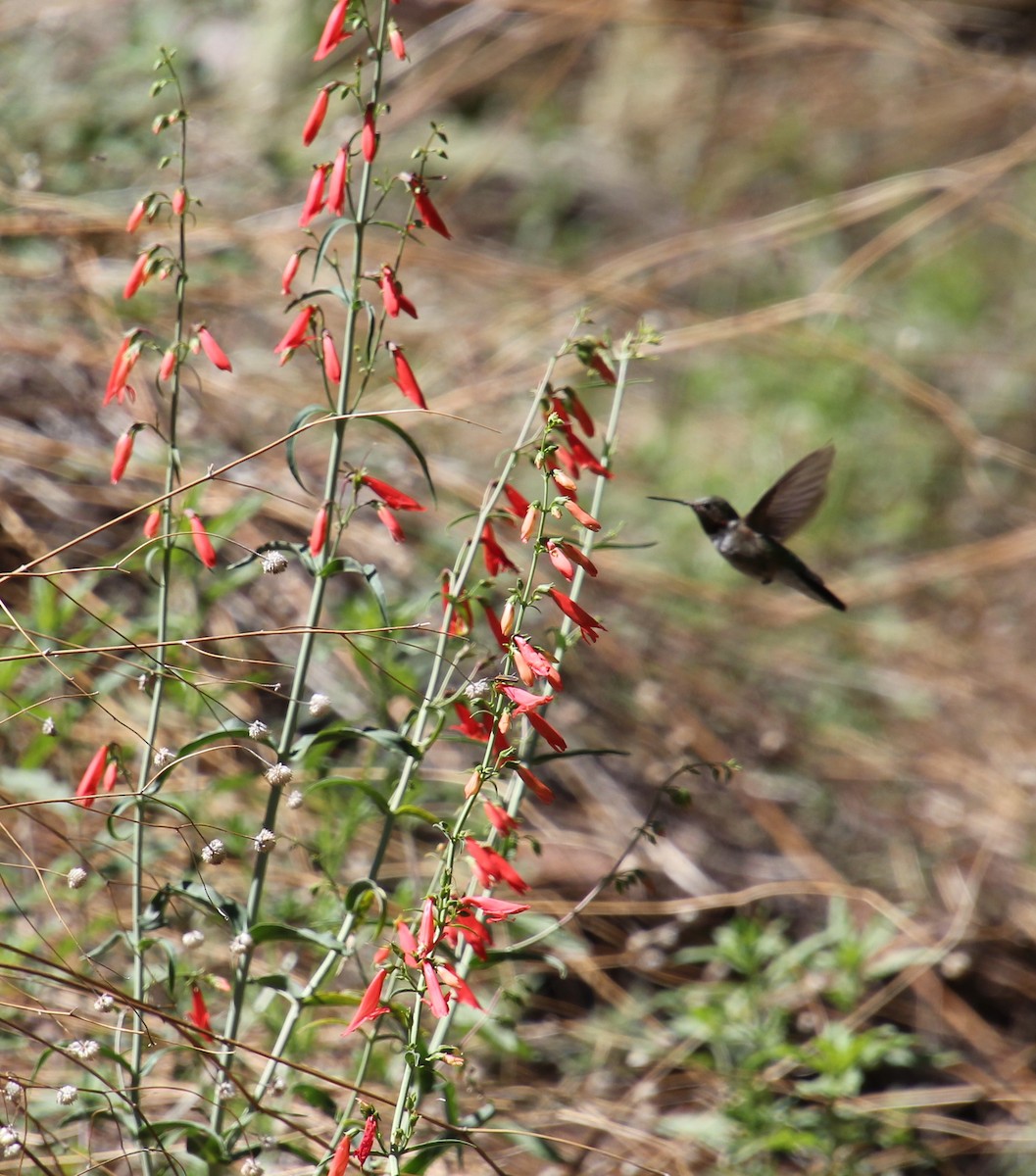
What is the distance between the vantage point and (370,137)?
6.19 feet

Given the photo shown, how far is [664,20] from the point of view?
5.64m

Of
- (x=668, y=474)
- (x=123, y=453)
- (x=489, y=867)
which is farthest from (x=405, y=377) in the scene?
(x=668, y=474)

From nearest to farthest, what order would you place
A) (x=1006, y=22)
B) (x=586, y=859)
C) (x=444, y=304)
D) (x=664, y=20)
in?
(x=586, y=859) < (x=664, y=20) < (x=444, y=304) < (x=1006, y=22)

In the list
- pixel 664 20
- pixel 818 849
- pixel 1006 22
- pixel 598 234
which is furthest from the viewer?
pixel 1006 22

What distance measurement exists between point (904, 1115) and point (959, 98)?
8.77 metres

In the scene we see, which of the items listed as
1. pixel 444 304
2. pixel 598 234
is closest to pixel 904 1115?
pixel 444 304

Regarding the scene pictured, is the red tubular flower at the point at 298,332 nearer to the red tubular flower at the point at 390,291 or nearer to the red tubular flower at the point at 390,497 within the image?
the red tubular flower at the point at 390,291

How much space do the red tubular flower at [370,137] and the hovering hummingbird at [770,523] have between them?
126cm

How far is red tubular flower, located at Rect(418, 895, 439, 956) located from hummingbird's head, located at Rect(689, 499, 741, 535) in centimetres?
158

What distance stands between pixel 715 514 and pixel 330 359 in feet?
4.15

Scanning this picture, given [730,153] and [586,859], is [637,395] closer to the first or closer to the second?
[730,153]

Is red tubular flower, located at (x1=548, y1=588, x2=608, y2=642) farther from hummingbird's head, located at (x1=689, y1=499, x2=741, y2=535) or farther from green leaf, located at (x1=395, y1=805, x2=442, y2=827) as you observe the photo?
hummingbird's head, located at (x1=689, y1=499, x2=741, y2=535)

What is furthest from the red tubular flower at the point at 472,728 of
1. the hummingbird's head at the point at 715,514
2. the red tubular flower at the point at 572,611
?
the hummingbird's head at the point at 715,514

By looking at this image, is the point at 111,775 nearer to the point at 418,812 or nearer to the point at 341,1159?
the point at 418,812
